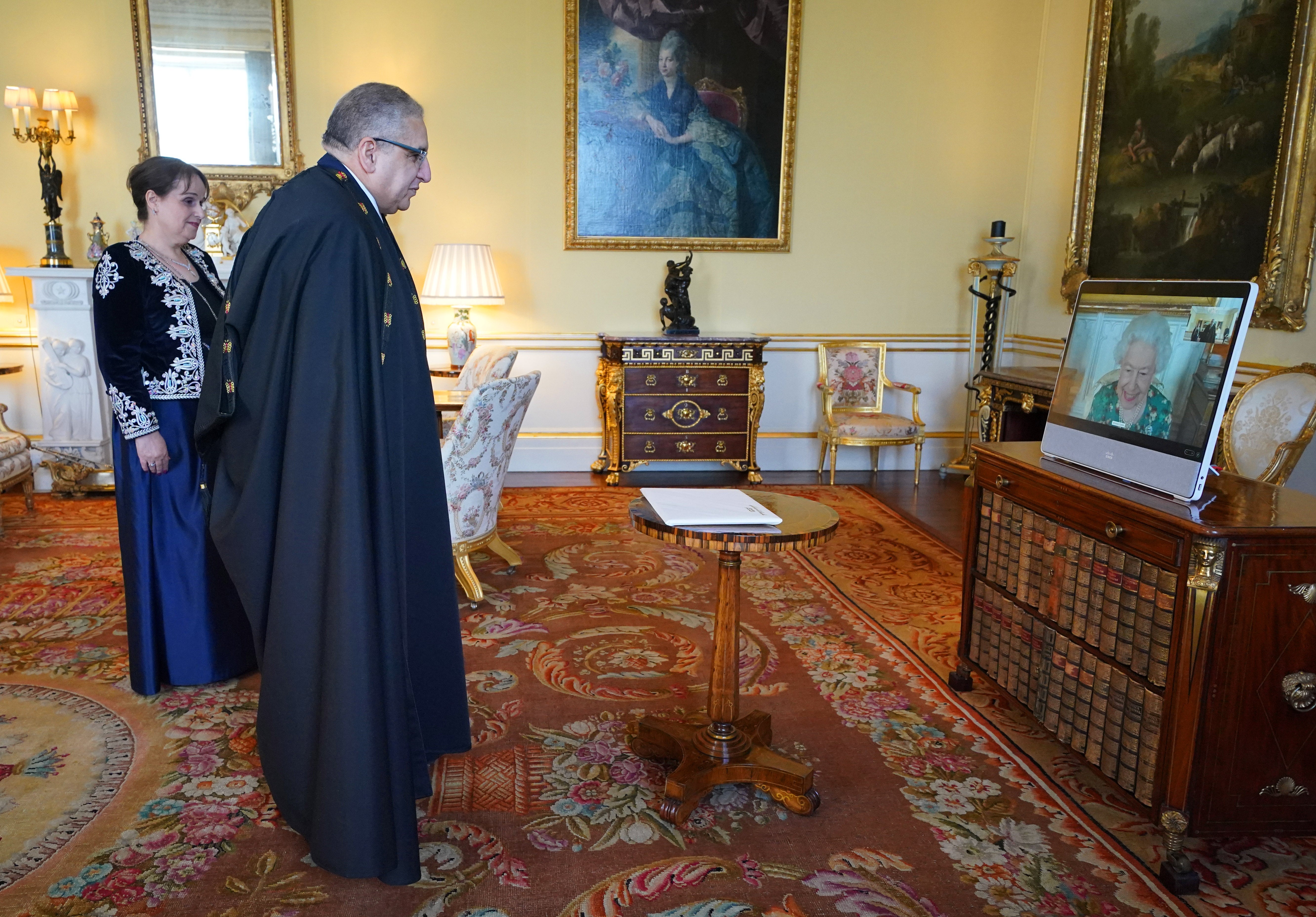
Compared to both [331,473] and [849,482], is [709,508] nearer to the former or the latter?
[331,473]

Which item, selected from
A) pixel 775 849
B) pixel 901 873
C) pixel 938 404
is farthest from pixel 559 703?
pixel 938 404

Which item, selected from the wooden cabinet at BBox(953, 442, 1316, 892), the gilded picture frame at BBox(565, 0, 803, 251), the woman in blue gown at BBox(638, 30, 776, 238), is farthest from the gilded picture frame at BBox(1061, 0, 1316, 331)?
the wooden cabinet at BBox(953, 442, 1316, 892)

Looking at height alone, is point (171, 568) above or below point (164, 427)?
below

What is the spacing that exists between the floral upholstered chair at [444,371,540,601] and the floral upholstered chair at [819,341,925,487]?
3365mm

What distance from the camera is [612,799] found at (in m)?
2.62

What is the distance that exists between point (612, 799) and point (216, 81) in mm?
6162

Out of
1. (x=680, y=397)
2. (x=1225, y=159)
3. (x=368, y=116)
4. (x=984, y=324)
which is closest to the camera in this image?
(x=368, y=116)

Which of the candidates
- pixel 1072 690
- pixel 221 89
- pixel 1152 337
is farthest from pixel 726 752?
pixel 221 89

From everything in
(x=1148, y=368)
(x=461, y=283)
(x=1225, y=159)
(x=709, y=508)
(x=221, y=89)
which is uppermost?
(x=221, y=89)

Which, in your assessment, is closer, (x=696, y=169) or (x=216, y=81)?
(x=216, y=81)

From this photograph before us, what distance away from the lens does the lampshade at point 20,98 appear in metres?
6.02

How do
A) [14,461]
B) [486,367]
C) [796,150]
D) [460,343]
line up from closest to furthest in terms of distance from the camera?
[486,367] → [14,461] → [460,343] → [796,150]

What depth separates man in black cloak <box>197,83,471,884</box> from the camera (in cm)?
204

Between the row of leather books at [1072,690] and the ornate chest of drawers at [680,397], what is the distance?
373 centimetres
